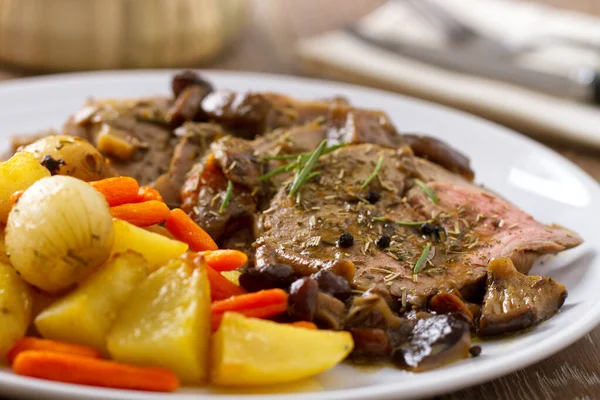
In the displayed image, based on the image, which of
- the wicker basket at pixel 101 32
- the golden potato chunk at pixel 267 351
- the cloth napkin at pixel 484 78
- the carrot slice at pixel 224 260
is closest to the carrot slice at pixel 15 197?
the carrot slice at pixel 224 260

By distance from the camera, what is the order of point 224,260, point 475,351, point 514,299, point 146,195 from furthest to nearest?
point 146,195
point 514,299
point 224,260
point 475,351

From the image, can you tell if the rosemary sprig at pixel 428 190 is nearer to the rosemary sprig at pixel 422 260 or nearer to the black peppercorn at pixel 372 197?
the black peppercorn at pixel 372 197

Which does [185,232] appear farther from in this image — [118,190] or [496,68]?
[496,68]

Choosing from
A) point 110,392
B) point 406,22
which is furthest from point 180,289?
point 406,22

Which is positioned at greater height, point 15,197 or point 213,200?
point 15,197

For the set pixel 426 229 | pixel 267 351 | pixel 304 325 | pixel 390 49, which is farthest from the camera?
pixel 390 49

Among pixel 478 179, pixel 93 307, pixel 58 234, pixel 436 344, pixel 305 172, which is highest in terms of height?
pixel 58 234

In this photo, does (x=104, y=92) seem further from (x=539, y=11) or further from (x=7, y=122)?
(x=539, y=11)

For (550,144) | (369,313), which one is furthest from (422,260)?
(550,144)
